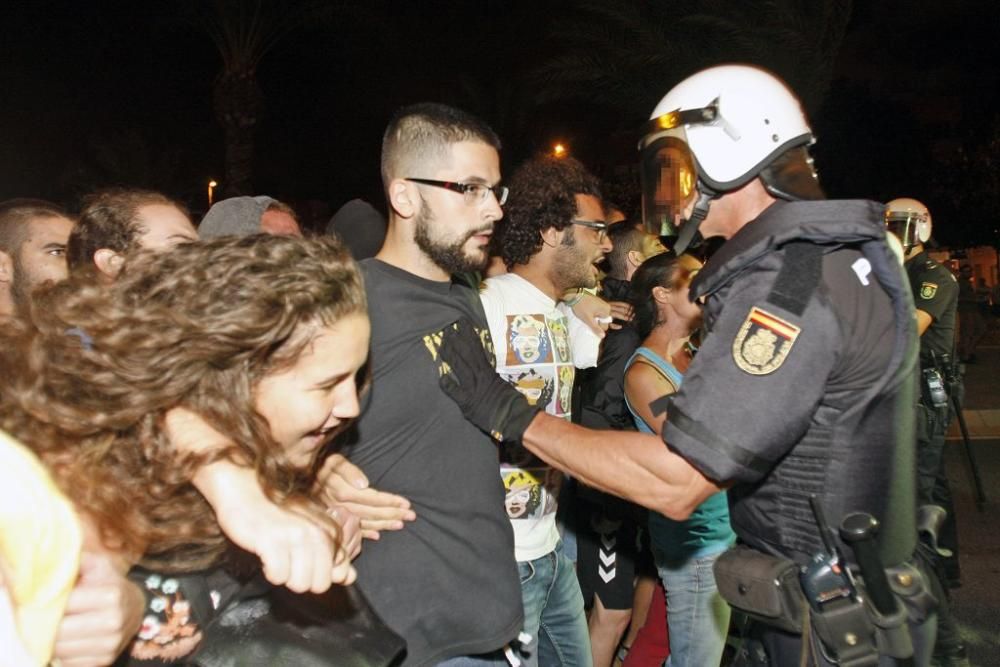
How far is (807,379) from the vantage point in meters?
2.08

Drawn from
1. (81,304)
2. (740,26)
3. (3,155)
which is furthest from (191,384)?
(3,155)

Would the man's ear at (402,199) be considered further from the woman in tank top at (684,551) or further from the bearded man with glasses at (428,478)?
the woman in tank top at (684,551)

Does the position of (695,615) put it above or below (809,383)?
below

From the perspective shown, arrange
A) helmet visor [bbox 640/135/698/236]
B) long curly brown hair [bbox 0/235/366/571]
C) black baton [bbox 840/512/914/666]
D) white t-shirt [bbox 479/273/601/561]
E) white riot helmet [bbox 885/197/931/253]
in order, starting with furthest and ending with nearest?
white riot helmet [bbox 885/197/931/253] → white t-shirt [bbox 479/273/601/561] → helmet visor [bbox 640/135/698/236] → black baton [bbox 840/512/914/666] → long curly brown hair [bbox 0/235/366/571]

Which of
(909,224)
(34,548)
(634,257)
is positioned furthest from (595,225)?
(34,548)

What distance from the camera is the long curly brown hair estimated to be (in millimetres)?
1398

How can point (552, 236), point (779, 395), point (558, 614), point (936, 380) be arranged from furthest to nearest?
point (936, 380) < point (552, 236) < point (558, 614) < point (779, 395)

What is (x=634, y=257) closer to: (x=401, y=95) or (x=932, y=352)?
(x=932, y=352)

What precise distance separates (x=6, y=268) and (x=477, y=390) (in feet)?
9.58

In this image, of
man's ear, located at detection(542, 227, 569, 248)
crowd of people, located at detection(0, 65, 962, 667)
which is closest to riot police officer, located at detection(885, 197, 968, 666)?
crowd of people, located at detection(0, 65, 962, 667)

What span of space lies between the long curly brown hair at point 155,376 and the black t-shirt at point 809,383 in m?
1.05

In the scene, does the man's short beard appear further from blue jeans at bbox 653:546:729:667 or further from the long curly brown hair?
blue jeans at bbox 653:546:729:667

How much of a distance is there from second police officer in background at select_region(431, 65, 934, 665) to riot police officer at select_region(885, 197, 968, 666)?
282 centimetres

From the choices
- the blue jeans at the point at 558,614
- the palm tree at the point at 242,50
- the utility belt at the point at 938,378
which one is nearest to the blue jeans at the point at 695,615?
the blue jeans at the point at 558,614
